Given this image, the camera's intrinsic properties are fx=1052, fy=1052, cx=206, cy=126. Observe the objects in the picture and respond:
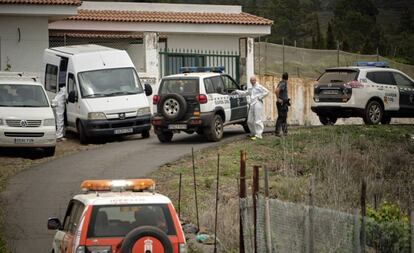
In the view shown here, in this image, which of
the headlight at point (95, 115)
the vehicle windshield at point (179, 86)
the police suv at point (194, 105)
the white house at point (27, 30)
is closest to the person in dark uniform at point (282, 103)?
the police suv at point (194, 105)

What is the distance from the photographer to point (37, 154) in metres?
28.0

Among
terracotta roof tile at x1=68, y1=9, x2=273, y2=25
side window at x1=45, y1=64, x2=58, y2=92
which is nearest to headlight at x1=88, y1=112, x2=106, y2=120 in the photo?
side window at x1=45, y1=64, x2=58, y2=92

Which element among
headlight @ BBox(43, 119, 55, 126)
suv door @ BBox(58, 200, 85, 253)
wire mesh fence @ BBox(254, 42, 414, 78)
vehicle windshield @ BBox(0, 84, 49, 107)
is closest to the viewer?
suv door @ BBox(58, 200, 85, 253)

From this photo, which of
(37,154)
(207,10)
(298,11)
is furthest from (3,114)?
(298,11)

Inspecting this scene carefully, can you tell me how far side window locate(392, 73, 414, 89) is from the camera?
3269 centimetres

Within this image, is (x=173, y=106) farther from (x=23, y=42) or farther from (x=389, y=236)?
(x=389, y=236)

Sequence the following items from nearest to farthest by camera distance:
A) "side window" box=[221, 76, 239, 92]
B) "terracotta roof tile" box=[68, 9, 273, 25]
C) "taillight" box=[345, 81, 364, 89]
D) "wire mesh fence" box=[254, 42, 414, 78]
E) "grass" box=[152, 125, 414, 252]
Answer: "grass" box=[152, 125, 414, 252], "side window" box=[221, 76, 239, 92], "taillight" box=[345, 81, 364, 89], "terracotta roof tile" box=[68, 9, 273, 25], "wire mesh fence" box=[254, 42, 414, 78]

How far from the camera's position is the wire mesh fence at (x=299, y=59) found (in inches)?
1780

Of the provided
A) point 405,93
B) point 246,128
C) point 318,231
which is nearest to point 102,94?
point 246,128

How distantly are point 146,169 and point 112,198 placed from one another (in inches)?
443

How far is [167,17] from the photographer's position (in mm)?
40125

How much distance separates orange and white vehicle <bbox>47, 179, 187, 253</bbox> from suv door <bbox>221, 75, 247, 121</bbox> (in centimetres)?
1601

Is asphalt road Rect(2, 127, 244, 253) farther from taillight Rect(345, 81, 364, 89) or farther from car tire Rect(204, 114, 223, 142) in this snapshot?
taillight Rect(345, 81, 364, 89)

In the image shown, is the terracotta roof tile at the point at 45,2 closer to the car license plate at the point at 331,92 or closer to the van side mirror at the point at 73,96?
the van side mirror at the point at 73,96
